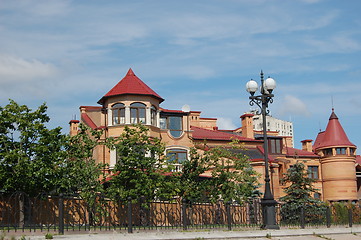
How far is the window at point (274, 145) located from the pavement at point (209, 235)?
26.5m

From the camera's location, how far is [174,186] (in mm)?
29562

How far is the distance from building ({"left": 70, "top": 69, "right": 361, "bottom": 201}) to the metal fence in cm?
1177

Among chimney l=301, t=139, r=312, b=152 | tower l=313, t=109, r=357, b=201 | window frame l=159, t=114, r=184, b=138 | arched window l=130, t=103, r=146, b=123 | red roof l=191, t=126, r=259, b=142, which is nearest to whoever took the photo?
arched window l=130, t=103, r=146, b=123

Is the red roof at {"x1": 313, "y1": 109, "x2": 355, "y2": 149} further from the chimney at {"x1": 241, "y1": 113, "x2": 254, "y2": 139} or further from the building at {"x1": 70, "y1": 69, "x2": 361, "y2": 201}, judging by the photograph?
the chimney at {"x1": 241, "y1": 113, "x2": 254, "y2": 139}

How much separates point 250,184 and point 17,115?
52.4ft

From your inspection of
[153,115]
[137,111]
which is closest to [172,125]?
[153,115]

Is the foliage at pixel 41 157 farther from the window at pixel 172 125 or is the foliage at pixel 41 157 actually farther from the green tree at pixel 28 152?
the window at pixel 172 125

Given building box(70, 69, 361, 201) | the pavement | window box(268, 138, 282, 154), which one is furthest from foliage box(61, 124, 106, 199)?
window box(268, 138, 282, 154)

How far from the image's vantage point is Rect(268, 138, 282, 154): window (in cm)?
4834

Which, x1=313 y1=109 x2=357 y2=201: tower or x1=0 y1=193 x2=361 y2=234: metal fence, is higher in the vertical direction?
x1=313 y1=109 x2=357 y2=201: tower

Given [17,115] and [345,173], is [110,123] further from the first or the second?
[345,173]

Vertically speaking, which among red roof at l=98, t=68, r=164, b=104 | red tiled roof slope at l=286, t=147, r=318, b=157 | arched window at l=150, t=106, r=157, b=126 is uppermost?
red roof at l=98, t=68, r=164, b=104

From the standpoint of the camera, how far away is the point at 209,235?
15.5 metres

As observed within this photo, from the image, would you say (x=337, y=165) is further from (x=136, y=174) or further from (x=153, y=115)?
(x=136, y=174)
